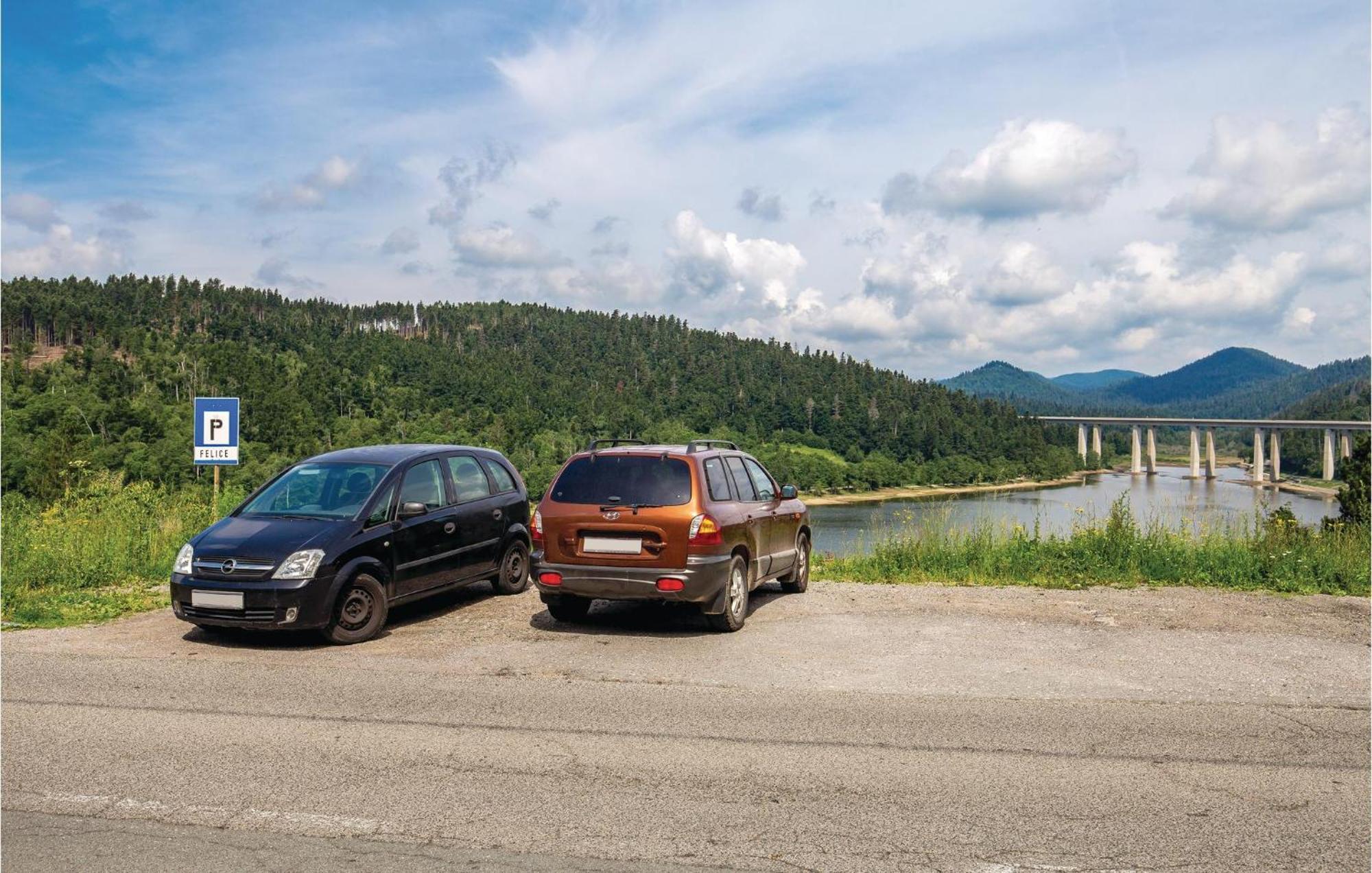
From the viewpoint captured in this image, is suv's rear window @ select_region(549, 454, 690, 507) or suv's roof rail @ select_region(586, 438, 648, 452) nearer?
suv's rear window @ select_region(549, 454, 690, 507)

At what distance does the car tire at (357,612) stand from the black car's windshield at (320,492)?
70 cm

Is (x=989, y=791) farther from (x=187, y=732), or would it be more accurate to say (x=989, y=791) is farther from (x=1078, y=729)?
(x=187, y=732)

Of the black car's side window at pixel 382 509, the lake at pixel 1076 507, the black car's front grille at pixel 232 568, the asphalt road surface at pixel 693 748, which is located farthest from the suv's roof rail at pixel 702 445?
the lake at pixel 1076 507

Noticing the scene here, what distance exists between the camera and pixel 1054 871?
3.94 m

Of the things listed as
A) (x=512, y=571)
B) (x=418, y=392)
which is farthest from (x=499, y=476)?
(x=418, y=392)

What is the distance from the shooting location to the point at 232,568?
841cm

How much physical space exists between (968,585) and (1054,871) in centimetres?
834

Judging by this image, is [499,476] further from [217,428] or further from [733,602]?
[217,428]

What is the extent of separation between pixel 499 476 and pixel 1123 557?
7875mm

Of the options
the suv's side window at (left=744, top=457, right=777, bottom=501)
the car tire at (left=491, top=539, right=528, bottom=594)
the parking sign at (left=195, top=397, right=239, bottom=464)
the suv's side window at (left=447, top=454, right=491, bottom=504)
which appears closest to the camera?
the suv's side window at (left=447, top=454, right=491, bottom=504)

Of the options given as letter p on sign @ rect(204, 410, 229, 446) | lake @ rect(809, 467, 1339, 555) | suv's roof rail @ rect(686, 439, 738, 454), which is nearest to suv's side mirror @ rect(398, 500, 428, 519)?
suv's roof rail @ rect(686, 439, 738, 454)

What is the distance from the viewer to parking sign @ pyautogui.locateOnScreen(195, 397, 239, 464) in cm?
1369

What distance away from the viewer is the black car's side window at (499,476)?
36.8 ft

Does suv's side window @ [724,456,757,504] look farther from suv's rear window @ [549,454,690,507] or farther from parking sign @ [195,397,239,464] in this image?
parking sign @ [195,397,239,464]
